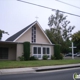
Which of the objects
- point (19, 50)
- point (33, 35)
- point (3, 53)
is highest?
point (33, 35)

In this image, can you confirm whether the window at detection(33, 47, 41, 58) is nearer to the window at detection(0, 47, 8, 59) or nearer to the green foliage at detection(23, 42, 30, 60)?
the green foliage at detection(23, 42, 30, 60)

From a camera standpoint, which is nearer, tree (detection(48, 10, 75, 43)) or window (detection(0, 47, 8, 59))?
window (detection(0, 47, 8, 59))

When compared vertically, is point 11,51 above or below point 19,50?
below

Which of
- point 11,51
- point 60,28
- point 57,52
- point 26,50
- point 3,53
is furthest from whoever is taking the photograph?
Answer: point 60,28

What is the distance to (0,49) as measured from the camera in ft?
87.1

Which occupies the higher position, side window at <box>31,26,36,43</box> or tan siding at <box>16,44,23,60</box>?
side window at <box>31,26,36,43</box>

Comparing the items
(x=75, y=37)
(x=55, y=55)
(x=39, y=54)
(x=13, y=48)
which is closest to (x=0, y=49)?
(x=13, y=48)

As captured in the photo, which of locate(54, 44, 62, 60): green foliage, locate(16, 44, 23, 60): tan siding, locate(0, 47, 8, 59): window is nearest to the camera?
locate(16, 44, 23, 60): tan siding

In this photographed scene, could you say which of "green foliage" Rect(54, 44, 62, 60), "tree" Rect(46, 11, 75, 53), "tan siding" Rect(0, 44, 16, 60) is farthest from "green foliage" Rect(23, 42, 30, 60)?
"tree" Rect(46, 11, 75, 53)

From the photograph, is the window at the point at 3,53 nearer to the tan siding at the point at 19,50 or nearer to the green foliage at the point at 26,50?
the tan siding at the point at 19,50

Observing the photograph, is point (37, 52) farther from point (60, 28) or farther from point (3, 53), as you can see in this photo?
point (60, 28)

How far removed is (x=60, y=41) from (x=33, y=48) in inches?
818

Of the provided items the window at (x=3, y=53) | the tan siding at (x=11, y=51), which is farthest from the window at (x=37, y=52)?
the window at (x=3, y=53)

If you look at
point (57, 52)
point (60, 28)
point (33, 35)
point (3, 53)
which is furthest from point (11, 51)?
point (60, 28)
